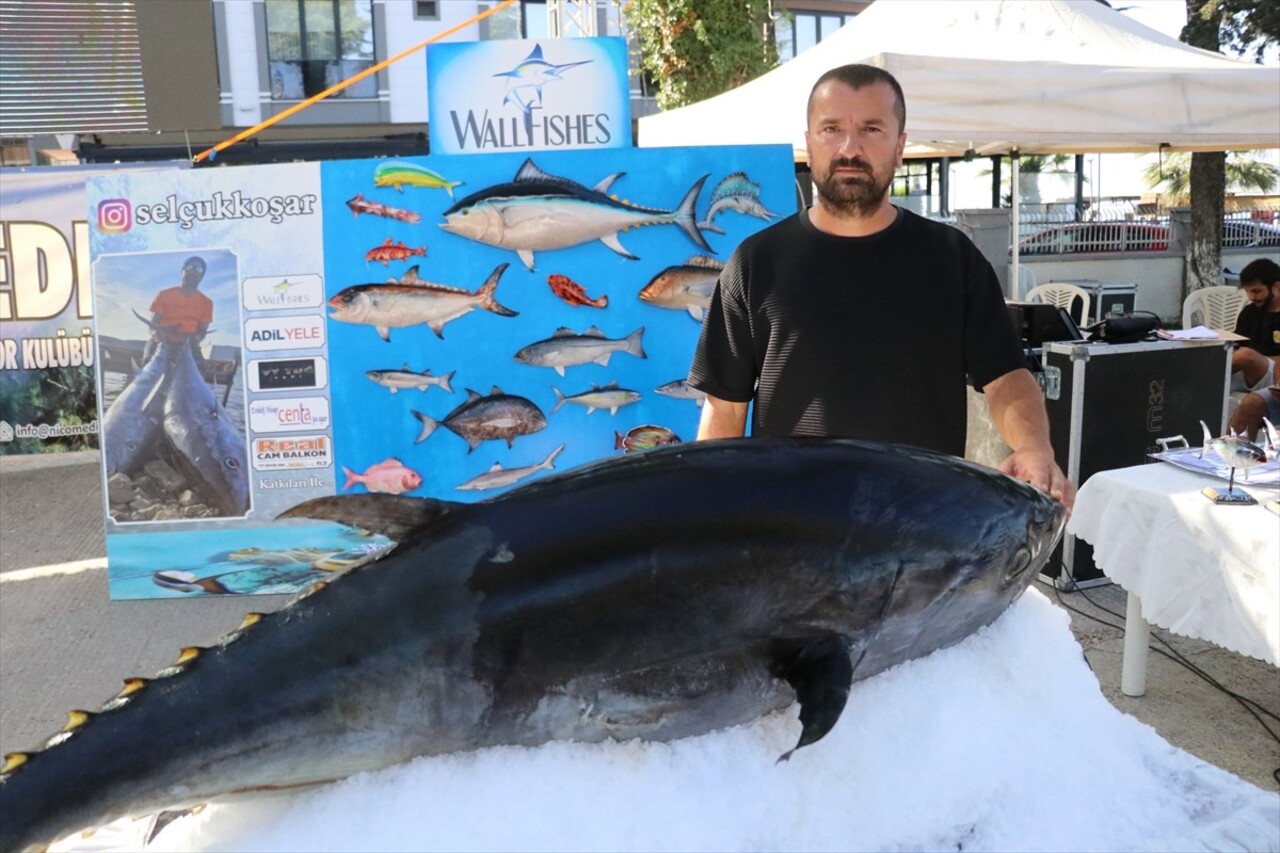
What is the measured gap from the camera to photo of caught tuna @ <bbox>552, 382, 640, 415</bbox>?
4926mm

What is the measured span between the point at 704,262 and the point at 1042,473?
3.19 meters

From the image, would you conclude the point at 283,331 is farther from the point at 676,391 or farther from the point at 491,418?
the point at 676,391

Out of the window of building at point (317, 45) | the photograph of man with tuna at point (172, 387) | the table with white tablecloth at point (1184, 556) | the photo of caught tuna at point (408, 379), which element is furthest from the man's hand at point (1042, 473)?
the window of building at point (317, 45)

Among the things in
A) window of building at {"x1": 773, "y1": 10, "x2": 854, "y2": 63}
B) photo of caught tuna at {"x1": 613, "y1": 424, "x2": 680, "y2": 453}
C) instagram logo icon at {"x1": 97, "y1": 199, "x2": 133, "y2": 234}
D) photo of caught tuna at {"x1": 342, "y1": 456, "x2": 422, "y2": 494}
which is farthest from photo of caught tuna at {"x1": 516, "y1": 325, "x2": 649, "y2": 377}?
window of building at {"x1": 773, "y1": 10, "x2": 854, "y2": 63}

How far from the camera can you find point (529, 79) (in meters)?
5.12

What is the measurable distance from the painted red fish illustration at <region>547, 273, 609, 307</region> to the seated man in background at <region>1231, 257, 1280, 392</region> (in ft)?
15.4

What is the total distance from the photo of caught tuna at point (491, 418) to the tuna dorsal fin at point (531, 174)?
960 millimetres

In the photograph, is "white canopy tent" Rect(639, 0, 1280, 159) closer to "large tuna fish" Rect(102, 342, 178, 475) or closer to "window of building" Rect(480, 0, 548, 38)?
"large tuna fish" Rect(102, 342, 178, 475)

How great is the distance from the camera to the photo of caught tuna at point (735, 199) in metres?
4.81

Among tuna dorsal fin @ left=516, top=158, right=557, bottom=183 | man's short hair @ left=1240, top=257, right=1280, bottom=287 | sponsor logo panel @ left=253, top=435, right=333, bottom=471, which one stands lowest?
sponsor logo panel @ left=253, top=435, right=333, bottom=471

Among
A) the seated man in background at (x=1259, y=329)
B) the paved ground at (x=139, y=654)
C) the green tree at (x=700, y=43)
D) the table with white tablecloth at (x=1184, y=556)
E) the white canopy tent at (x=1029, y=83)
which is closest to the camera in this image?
the table with white tablecloth at (x=1184, y=556)

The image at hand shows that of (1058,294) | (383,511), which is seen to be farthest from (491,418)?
(1058,294)

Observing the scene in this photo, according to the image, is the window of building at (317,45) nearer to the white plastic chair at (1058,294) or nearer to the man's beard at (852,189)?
the white plastic chair at (1058,294)

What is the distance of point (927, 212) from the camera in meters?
22.6
